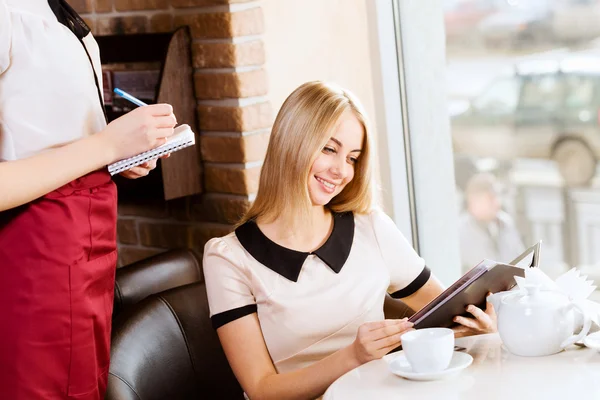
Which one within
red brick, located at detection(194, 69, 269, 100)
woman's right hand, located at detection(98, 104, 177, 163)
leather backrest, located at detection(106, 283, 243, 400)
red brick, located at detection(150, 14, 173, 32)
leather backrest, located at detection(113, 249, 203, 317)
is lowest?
leather backrest, located at detection(106, 283, 243, 400)

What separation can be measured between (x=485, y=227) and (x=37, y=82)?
1.64 m

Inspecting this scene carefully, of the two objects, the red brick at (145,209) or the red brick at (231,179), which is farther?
the red brick at (145,209)

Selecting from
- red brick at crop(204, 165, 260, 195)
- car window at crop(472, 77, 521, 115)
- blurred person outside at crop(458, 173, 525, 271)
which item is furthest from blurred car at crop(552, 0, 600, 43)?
red brick at crop(204, 165, 260, 195)

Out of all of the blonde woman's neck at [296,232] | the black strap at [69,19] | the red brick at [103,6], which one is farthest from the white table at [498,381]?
the red brick at [103,6]

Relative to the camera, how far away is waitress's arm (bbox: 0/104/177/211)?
1377 mm

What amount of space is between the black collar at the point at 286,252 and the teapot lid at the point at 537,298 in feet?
1.56

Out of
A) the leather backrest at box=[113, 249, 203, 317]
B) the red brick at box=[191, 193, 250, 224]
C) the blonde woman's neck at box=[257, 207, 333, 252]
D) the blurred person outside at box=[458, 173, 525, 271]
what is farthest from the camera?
the blurred person outside at box=[458, 173, 525, 271]

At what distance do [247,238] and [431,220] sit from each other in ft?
3.41

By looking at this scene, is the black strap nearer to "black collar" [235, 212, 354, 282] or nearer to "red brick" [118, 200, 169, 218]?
"black collar" [235, 212, 354, 282]

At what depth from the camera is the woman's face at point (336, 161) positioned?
6.15ft

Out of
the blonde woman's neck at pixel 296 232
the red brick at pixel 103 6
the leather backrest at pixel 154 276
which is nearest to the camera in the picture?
the blonde woman's neck at pixel 296 232

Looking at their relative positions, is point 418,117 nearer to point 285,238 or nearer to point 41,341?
point 285,238

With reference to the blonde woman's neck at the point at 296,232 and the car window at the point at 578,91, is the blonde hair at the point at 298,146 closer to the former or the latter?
the blonde woman's neck at the point at 296,232

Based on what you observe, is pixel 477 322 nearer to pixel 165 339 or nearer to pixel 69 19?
pixel 165 339
